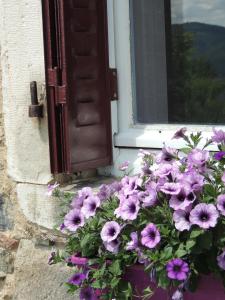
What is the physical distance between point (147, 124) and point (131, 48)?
0.32 meters

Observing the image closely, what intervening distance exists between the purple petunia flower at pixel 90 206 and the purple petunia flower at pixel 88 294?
0.21 metres

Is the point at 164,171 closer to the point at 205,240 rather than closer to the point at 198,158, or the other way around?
the point at 198,158

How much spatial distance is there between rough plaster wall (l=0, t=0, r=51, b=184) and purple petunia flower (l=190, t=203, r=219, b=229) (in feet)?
3.71

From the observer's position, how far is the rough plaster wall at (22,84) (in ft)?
8.83

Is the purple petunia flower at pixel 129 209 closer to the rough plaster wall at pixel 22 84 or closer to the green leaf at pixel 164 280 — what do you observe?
the green leaf at pixel 164 280

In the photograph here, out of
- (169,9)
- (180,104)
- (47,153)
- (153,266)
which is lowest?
(153,266)

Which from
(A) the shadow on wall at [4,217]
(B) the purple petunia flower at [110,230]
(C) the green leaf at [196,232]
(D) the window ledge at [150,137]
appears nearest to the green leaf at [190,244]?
(C) the green leaf at [196,232]

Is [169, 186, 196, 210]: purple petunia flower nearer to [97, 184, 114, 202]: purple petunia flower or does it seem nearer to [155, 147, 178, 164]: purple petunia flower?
[155, 147, 178, 164]: purple petunia flower

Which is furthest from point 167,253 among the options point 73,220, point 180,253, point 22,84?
point 22,84

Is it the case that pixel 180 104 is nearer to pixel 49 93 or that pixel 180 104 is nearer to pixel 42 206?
pixel 49 93

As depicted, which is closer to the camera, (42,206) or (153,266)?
(153,266)

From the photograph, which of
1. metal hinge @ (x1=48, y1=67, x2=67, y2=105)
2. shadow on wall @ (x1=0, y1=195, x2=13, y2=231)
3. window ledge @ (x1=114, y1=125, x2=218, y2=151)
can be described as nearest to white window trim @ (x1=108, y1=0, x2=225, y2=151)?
window ledge @ (x1=114, y1=125, x2=218, y2=151)

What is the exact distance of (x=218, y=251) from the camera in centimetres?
167

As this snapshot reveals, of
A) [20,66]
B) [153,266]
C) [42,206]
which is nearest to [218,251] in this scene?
[153,266]
